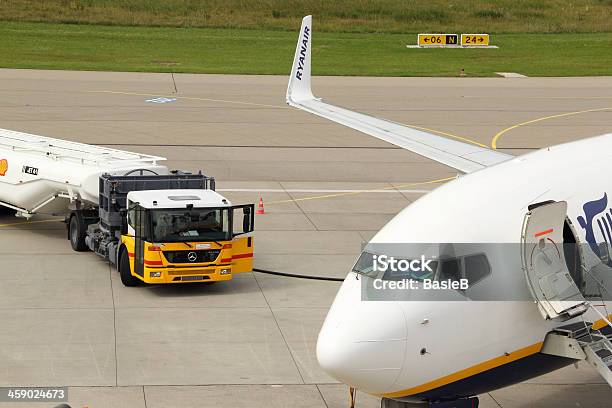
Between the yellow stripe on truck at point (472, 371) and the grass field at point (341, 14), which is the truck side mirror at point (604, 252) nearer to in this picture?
the yellow stripe on truck at point (472, 371)

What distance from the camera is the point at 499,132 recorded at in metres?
59.8

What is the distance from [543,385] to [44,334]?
37.6ft

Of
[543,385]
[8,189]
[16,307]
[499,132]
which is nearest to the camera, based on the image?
[543,385]

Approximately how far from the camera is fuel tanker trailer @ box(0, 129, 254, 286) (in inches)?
1198

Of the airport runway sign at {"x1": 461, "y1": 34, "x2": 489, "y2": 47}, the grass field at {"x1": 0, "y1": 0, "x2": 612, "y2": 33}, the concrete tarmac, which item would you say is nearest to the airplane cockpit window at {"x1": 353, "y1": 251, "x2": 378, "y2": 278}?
the concrete tarmac

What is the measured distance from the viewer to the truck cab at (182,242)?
30.3 metres

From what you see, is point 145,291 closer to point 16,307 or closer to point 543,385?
point 16,307

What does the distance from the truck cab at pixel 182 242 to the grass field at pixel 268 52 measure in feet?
164

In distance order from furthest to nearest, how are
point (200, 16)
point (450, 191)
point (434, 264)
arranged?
1. point (200, 16)
2. point (450, 191)
3. point (434, 264)

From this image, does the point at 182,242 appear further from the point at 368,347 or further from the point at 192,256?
the point at 368,347

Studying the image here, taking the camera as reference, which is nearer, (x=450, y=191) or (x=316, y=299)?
(x=450, y=191)

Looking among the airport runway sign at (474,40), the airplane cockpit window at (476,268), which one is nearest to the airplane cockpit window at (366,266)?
the airplane cockpit window at (476,268)

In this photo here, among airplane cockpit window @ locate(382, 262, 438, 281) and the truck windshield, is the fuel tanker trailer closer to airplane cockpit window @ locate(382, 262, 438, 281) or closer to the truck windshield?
the truck windshield

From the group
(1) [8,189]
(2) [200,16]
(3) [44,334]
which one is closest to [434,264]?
(3) [44,334]
